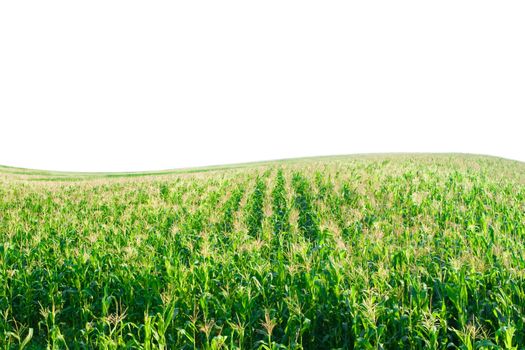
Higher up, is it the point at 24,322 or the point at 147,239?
the point at 147,239

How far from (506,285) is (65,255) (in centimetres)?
876

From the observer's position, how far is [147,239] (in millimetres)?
8789

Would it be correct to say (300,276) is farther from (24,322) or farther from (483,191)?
(483,191)

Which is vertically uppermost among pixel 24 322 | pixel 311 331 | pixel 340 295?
pixel 340 295

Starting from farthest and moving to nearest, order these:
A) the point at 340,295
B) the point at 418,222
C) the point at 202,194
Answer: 1. the point at 202,194
2. the point at 418,222
3. the point at 340,295

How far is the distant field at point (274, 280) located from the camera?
4754mm

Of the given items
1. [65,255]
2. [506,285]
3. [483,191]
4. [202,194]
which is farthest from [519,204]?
[65,255]

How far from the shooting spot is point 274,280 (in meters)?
6.12

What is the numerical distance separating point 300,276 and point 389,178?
11389 millimetres

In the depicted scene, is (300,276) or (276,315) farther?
(300,276)

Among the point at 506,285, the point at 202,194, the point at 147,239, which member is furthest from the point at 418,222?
the point at 202,194

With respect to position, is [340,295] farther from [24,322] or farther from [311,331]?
[24,322]

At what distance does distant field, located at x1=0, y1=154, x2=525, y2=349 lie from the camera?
475 centimetres

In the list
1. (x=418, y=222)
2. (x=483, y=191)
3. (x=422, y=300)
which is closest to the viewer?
(x=422, y=300)
